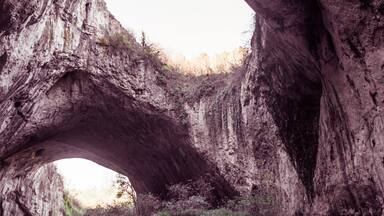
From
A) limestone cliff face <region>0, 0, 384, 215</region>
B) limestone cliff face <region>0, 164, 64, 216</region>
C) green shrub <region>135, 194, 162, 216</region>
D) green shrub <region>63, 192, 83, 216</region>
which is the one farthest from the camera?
green shrub <region>63, 192, 83, 216</region>

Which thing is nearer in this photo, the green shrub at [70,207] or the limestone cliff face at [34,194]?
the limestone cliff face at [34,194]

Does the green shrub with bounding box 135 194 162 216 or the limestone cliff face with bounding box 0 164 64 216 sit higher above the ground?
the limestone cliff face with bounding box 0 164 64 216

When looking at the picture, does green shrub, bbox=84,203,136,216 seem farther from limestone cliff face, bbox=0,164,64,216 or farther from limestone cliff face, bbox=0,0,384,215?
limestone cliff face, bbox=0,164,64,216

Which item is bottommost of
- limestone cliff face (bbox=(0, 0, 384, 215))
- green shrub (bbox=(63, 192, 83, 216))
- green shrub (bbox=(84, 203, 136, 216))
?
green shrub (bbox=(84, 203, 136, 216))

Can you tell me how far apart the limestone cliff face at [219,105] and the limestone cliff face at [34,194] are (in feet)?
2.06

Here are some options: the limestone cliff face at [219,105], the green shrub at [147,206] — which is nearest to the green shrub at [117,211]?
the green shrub at [147,206]

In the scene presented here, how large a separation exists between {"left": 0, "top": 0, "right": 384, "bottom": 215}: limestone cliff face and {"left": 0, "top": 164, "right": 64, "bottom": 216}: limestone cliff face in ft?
2.06

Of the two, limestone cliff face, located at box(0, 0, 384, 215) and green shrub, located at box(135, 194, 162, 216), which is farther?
green shrub, located at box(135, 194, 162, 216)

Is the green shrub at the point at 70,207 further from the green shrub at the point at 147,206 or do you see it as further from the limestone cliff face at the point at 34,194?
the green shrub at the point at 147,206

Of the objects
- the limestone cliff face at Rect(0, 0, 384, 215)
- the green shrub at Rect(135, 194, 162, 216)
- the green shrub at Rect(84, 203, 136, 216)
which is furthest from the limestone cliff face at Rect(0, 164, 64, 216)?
the green shrub at Rect(135, 194, 162, 216)

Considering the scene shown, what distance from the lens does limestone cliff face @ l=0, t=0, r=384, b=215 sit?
4.04m

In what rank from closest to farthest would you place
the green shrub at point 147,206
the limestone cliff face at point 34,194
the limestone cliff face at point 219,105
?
1. the limestone cliff face at point 219,105
2. the green shrub at point 147,206
3. the limestone cliff face at point 34,194

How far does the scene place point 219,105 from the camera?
414 inches

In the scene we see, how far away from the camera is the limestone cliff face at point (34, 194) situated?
11.6 meters
